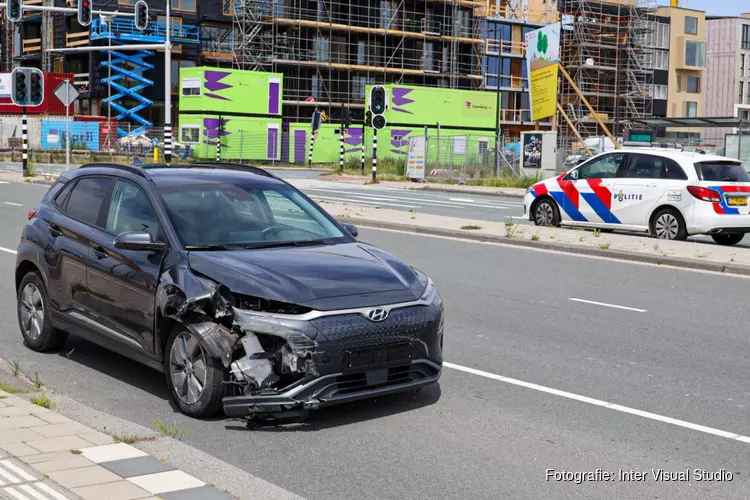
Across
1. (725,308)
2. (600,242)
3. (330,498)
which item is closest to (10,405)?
(330,498)

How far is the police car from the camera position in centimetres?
1734

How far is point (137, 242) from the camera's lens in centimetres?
672

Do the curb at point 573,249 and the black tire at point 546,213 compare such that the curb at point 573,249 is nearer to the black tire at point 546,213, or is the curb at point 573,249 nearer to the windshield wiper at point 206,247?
the black tire at point 546,213

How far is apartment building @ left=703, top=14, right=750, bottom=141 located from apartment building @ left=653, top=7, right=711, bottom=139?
5818 mm

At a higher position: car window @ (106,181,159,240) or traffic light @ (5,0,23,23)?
traffic light @ (5,0,23,23)

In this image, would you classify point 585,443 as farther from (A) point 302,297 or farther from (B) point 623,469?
(A) point 302,297

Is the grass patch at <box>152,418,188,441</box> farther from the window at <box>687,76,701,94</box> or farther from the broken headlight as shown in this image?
the window at <box>687,76,701,94</box>

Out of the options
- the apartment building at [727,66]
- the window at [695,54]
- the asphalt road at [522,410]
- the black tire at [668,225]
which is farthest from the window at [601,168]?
the apartment building at [727,66]

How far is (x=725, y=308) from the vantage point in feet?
36.8

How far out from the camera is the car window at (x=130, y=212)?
23.7ft

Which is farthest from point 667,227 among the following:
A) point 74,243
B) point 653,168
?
point 74,243

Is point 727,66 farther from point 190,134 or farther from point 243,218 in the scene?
point 243,218

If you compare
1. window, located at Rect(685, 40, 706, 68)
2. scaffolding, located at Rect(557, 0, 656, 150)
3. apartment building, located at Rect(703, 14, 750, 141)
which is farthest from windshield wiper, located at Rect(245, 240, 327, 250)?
apartment building, located at Rect(703, 14, 750, 141)

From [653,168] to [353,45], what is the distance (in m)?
64.2
